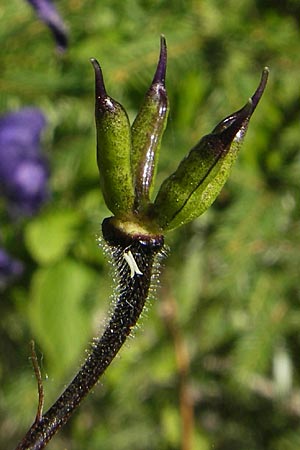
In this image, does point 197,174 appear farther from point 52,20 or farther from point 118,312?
point 52,20

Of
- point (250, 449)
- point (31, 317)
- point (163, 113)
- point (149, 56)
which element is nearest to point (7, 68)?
point (149, 56)

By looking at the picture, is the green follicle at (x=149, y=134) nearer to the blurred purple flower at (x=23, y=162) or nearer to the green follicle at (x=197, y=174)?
the green follicle at (x=197, y=174)

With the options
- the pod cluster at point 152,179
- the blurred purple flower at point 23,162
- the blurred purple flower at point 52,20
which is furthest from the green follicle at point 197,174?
the blurred purple flower at point 23,162

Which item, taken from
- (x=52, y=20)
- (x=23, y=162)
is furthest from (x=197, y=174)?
(x=23, y=162)

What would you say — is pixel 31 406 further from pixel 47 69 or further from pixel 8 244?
pixel 47 69

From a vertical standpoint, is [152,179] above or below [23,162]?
above

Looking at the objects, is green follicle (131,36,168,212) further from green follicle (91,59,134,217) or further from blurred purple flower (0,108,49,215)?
blurred purple flower (0,108,49,215)

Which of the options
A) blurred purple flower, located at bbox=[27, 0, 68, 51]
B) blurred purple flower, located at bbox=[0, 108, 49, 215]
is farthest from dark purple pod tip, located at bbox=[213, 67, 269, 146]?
blurred purple flower, located at bbox=[0, 108, 49, 215]
